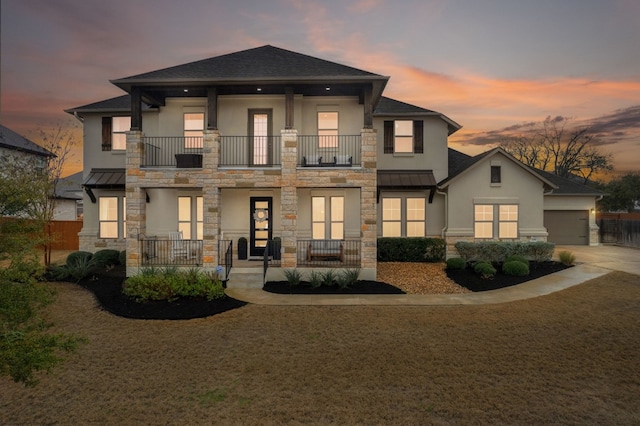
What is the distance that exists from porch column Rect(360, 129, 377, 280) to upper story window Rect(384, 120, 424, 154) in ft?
16.3

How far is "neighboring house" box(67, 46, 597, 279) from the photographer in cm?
1304

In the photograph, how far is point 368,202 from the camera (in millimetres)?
13000

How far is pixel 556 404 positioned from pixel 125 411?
21.5 ft

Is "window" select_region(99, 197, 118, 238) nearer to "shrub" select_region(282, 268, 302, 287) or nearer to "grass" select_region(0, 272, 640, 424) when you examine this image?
"grass" select_region(0, 272, 640, 424)

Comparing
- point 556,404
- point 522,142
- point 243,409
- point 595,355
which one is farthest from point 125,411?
point 522,142

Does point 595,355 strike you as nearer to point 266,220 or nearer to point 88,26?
point 266,220

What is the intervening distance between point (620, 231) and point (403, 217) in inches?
673

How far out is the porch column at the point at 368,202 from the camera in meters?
13.0

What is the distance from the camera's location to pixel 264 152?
15.4 meters

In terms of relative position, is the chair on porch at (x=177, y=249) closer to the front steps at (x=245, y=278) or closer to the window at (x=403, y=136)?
the front steps at (x=245, y=278)

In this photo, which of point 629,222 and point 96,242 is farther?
point 629,222

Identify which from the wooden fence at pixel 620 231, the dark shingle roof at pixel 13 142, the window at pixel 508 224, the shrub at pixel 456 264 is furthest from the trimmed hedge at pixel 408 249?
the dark shingle roof at pixel 13 142

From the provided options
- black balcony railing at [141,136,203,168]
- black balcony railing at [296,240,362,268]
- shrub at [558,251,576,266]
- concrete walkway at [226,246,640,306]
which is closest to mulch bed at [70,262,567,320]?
shrub at [558,251,576,266]

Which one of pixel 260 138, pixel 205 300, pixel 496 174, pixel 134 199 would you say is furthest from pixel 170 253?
pixel 496 174
